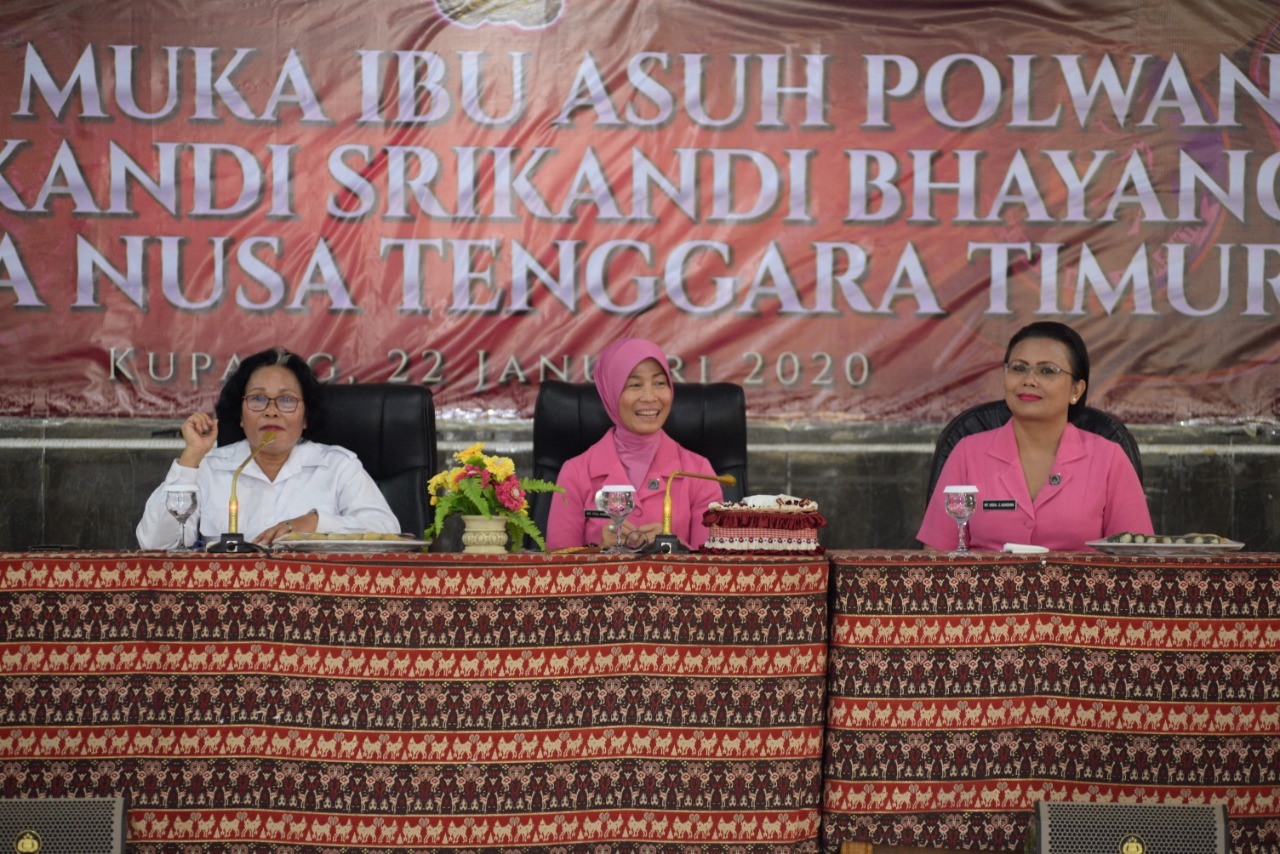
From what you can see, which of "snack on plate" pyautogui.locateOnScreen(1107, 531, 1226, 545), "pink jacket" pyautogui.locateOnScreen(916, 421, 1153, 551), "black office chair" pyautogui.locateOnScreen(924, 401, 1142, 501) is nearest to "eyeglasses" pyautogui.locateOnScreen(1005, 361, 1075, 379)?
"pink jacket" pyautogui.locateOnScreen(916, 421, 1153, 551)

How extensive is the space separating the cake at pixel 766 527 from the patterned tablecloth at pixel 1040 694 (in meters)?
0.13

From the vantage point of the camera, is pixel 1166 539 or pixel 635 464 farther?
pixel 635 464

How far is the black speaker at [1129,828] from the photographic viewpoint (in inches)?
89.8

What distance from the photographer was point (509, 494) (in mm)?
2652

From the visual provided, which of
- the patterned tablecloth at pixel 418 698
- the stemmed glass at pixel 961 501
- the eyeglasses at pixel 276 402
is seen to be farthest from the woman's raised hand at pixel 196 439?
the stemmed glass at pixel 961 501

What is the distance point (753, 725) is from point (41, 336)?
2776mm

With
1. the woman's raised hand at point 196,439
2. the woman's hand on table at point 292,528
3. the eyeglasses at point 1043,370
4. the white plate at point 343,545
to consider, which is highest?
the eyeglasses at point 1043,370

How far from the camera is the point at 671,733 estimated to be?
233 cm

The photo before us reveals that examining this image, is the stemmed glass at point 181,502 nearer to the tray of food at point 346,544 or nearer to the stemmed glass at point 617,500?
the tray of food at point 346,544

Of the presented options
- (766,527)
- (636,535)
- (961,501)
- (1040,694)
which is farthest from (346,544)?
(1040,694)

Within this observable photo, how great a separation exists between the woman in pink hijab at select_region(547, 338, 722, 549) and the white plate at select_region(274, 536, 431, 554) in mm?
807

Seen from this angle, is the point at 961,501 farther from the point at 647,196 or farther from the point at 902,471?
the point at 647,196

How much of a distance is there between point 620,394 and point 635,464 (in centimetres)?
19

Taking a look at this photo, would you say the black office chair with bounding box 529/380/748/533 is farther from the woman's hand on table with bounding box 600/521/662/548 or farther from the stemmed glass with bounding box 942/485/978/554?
the stemmed glass with bounding box 942/485/978/554
